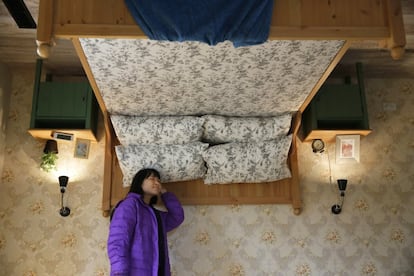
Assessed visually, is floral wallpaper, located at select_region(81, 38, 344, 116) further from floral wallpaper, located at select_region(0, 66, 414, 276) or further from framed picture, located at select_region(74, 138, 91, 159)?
floral wallpaper, located at select_region(0, 66, 414, 276)

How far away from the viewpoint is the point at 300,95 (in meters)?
2.87

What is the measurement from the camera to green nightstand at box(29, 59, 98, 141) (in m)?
3.14

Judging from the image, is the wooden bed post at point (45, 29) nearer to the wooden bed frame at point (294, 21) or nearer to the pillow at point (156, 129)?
the wooden bed frame at point (294, 21)

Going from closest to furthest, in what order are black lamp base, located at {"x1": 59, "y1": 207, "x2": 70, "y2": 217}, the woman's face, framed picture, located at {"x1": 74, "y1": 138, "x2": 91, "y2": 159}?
the woman's face < black lamp base, located at {"x1": 59, "y1": 207, "x2": 70, "y2": 217} < framed picture, located at {"x1": 74, "y1": 138, "x2": 91, "y2": 159}

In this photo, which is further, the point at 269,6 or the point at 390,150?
the point at 390,150

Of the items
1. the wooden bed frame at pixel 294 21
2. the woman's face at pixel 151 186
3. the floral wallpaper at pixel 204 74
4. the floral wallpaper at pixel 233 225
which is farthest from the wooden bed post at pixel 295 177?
the wooden bed frame at pixel 294 21

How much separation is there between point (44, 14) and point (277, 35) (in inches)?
40.5

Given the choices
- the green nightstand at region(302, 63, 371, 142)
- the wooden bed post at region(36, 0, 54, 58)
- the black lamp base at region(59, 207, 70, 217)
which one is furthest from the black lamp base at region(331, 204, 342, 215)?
the wooden bed post at region(36, 0, 54, 58)

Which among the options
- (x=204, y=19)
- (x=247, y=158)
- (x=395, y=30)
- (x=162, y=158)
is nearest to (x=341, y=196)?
(x=247, y=158)

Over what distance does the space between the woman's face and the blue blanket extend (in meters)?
1.25

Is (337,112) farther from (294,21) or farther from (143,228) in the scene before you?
(143,228)

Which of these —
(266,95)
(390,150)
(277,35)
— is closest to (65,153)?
(266,95)

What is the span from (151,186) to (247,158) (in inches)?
27.8

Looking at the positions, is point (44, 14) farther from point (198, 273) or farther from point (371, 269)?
point (371, 269)
